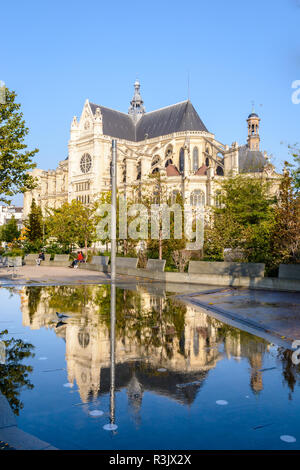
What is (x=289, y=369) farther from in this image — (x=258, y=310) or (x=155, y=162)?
(x=155, y=162)

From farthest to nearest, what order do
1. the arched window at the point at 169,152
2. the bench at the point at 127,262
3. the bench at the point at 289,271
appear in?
the arched window at the point at 169,152 < the bench at the point at 127,262 < the bench at the point at 289,271

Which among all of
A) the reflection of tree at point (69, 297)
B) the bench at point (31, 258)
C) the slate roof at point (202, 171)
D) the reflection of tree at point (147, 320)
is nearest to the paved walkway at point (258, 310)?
the reflection of tree at point (147, 320)

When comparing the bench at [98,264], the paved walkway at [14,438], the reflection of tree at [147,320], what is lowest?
the reflection of tree at [147,320]

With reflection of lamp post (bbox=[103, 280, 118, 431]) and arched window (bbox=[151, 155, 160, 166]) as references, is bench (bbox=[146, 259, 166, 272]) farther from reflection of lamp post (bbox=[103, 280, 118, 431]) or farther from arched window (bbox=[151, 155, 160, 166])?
arched window (bbox=[151, 155, 160, 166])

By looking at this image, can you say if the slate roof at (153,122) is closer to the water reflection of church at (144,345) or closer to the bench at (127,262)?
the bench at (127,262)

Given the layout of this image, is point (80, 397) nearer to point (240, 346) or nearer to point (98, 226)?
point (240, 346)

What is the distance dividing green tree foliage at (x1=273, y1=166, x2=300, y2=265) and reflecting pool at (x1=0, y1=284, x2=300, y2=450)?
7285 millimetres

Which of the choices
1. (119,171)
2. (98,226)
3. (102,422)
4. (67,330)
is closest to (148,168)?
(119,171)

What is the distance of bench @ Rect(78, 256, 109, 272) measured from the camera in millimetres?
25406

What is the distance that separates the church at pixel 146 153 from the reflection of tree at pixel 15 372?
49442mm

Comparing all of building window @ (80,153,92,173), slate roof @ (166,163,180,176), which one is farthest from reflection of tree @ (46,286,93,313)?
building window @ (80,153,92,173)

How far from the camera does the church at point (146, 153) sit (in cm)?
5778

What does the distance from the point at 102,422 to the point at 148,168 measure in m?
61.2

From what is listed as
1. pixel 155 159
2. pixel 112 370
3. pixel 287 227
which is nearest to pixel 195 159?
pixel 155 159
